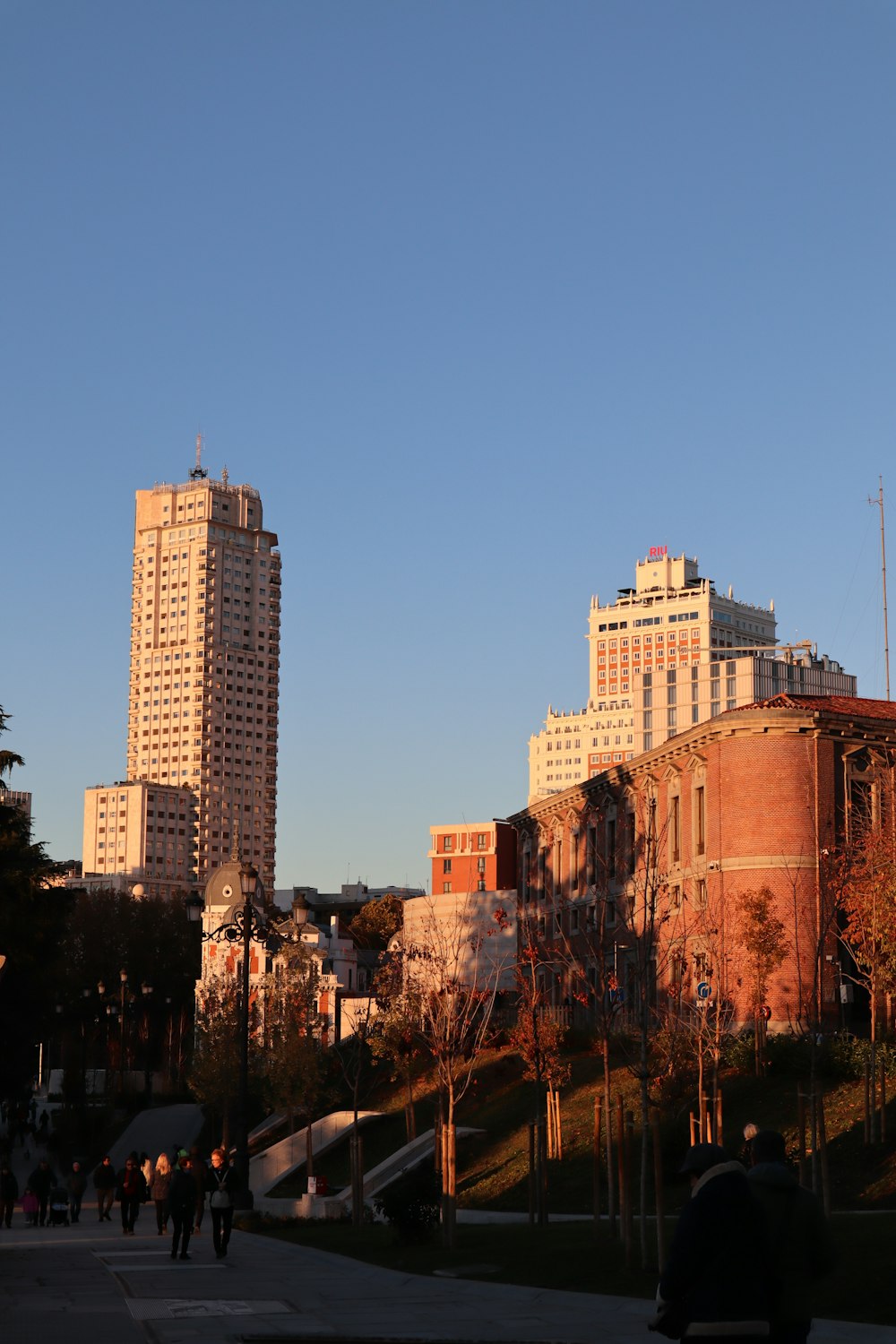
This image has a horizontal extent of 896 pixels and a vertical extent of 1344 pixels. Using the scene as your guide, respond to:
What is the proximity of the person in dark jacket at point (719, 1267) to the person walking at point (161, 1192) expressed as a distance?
25.7 m

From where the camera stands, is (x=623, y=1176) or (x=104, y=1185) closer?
(x=623, y=1176)

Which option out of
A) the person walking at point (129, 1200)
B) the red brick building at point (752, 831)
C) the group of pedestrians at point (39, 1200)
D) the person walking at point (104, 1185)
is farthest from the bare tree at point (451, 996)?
the group of pedestrians at point (39, 1200)

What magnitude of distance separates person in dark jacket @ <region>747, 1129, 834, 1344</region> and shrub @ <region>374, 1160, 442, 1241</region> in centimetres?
1813

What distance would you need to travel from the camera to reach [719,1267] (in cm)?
824

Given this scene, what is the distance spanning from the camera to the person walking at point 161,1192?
34281mm

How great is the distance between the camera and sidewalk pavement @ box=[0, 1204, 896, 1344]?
15.9m

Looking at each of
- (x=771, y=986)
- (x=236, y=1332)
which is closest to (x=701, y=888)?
(x=771, y=986)

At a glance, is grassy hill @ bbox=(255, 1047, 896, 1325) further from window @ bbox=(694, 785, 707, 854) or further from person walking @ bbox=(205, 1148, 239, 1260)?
window @ bbox=(694, 785, 707, 854)

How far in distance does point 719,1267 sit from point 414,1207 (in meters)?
18.8

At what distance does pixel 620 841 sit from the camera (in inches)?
2591

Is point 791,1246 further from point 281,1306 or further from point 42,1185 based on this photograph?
point 42,1185

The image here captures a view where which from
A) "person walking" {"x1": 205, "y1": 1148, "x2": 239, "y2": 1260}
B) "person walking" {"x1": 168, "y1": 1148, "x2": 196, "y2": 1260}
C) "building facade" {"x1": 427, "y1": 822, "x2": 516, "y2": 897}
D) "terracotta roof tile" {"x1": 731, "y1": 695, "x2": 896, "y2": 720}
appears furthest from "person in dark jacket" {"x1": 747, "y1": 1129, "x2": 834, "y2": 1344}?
"building facade" {"x1": 427, "y1": 822, "x2": 516, "y2": 897}

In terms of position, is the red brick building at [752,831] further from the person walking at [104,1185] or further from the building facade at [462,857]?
the building facade at [462,857]

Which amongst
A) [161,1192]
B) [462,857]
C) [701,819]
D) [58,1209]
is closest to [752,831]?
[701,819]
